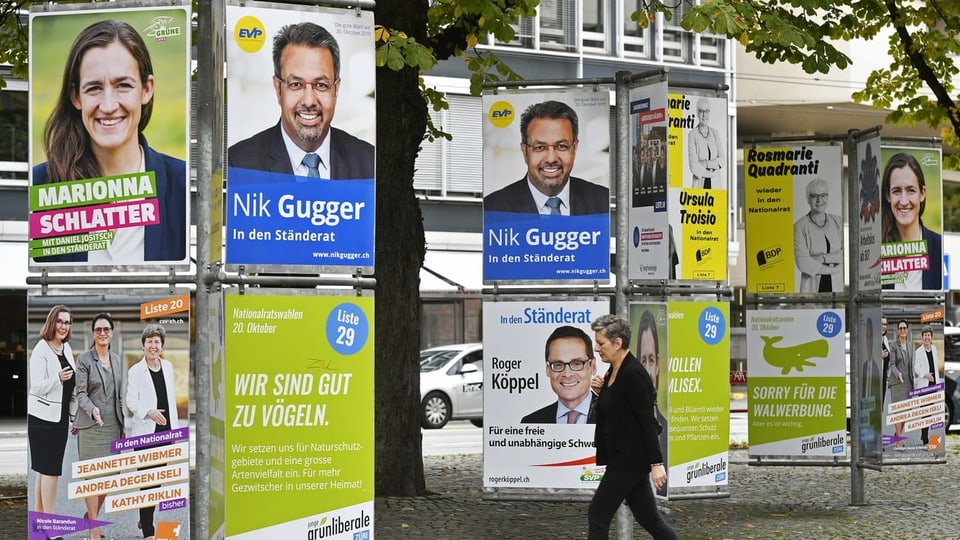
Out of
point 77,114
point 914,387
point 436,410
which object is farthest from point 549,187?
point 436,410

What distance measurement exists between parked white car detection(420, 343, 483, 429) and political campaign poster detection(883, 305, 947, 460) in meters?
14.3

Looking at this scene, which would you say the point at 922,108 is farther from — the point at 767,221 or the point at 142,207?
the point at 142,207

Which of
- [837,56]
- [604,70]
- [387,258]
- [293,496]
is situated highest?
[604,70]

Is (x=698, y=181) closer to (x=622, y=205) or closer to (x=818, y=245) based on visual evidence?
(x=818, y=245)

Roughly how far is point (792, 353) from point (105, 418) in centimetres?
865

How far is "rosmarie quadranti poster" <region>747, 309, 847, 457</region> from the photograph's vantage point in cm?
1502

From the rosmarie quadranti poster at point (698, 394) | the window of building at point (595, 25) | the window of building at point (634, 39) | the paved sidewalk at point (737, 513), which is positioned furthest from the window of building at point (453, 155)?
the rosmarie quadranti poster at point (698, 394)

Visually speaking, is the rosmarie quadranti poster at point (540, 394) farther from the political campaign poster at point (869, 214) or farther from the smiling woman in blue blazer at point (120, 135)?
the smiling woman in blue blazer at point (120, 135)

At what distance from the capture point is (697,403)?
13422 mm

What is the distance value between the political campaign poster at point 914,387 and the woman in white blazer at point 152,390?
893 cm

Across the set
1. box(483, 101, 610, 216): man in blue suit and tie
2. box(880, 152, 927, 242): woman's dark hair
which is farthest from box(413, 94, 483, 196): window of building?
box(483, 101, 610, 216): man in blue suit and tie

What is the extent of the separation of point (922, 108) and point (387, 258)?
395 inches

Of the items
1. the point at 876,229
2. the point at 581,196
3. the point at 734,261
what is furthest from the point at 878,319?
the point at 734,261

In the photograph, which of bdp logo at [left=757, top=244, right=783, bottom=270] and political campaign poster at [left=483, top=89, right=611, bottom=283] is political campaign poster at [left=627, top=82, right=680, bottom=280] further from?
bdp logo at [left=757, top=244, right=783, bottom=270]
